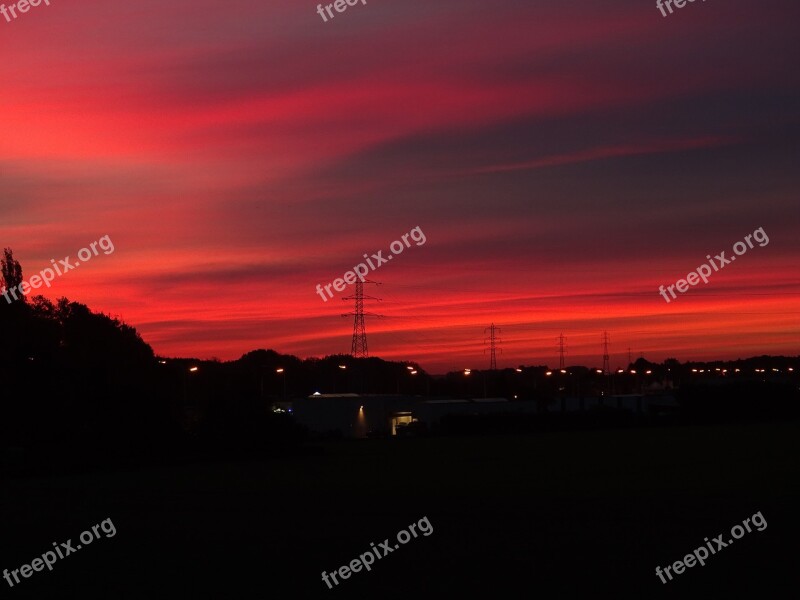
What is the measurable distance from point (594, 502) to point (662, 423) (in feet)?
190

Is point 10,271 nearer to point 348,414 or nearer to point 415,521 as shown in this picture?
point 348,414

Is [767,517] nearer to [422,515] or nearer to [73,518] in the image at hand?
[422,515]

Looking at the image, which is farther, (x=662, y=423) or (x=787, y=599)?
(x=662, y=423)

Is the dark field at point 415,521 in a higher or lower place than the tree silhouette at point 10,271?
lower

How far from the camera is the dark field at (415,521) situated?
16438 millimetres

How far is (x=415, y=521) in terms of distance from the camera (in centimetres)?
2367

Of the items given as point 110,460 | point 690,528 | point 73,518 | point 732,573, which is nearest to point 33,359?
point 110,460

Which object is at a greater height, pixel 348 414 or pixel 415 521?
pixel 348 414

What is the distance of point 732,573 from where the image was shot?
1669 centimetres

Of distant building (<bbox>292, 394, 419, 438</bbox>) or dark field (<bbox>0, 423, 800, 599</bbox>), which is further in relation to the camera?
distant building (<bbox>292, 394, 419, 438</bbox>)

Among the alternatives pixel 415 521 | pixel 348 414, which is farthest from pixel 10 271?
pixel 415 521

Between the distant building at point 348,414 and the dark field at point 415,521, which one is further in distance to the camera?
the distant building at point 348,414

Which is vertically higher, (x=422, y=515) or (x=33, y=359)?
(x=33, y=359)

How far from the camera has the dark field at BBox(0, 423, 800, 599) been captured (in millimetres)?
16438
